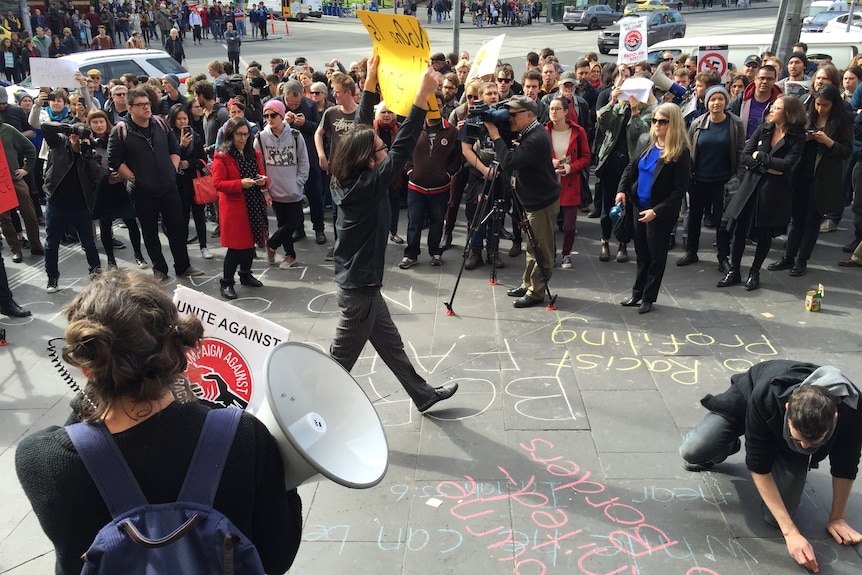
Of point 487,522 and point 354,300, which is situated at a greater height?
point 354,300

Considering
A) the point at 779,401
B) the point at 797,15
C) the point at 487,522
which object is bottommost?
the point at 487,522

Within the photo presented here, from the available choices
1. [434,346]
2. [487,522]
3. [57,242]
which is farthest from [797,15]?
[57,242]

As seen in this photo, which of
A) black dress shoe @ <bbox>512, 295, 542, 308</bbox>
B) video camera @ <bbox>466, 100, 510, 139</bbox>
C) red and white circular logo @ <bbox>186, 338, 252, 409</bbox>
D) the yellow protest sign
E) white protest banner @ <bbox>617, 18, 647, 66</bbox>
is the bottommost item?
black dress shoe @ <bbox>512, 295, 542, 308</bbox>

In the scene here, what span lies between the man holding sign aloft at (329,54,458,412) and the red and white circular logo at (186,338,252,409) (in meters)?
0.80

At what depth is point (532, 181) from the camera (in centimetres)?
605

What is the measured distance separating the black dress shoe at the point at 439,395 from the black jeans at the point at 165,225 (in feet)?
12.3

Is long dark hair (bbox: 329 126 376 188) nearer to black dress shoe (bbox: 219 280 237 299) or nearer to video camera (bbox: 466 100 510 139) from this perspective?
video camera (bbox: 466 100 510 139)

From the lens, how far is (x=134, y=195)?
6.87 m

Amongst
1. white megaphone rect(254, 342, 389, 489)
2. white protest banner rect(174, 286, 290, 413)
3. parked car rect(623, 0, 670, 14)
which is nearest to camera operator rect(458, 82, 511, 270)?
white protest banner rect(174, 286, 290, 413)

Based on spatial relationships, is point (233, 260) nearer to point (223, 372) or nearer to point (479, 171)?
point (479, 171)

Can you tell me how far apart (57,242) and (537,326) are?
4.69 metres

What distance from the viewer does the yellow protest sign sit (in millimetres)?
4105

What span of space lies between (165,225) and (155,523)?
6.03m

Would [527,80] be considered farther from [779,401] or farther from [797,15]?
[779,401]
